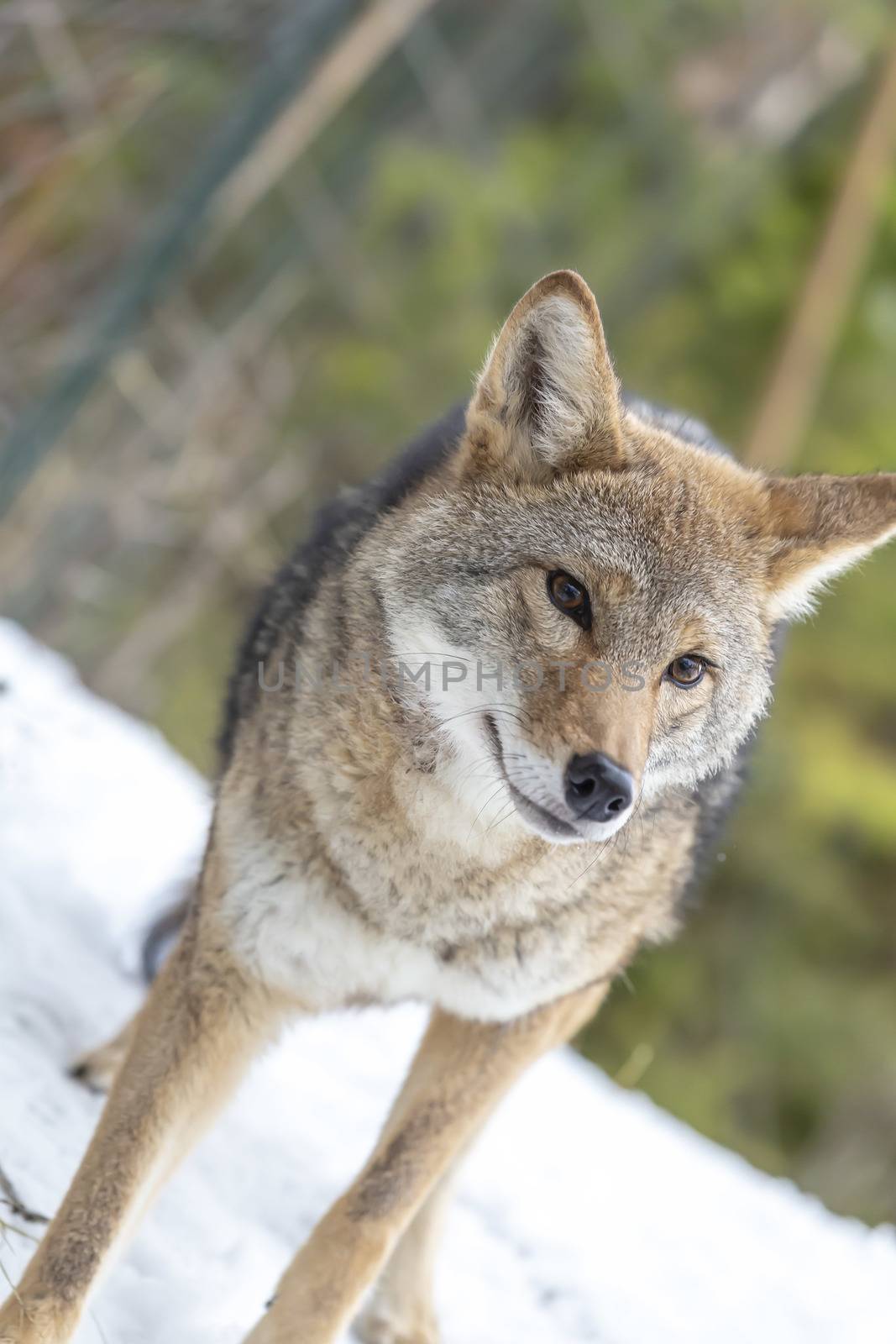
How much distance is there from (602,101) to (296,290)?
308cm

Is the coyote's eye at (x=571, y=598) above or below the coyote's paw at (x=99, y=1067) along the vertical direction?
above

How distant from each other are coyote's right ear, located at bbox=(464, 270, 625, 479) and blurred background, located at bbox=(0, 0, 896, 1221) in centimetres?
634

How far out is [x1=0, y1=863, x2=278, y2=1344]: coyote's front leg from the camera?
2.41 meters

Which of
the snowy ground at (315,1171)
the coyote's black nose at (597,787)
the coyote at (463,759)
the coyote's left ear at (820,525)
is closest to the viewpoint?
the coyote's black nose at (597,787)

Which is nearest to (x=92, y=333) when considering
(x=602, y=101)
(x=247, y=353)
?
(x=247, y=353)

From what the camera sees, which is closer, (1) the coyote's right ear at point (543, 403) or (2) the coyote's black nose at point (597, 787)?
(2) the coyote's black nose at point (597, 787)

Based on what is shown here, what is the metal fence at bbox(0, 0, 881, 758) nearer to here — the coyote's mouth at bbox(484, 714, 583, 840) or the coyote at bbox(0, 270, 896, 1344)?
the coyote at bbox(0, 270, 896, 1344)

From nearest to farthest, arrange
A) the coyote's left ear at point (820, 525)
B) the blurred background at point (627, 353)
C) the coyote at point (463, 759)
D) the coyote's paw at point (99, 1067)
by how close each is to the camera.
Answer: the coyote at point (463, 759), the coyote's left ear at point (820, 525), the coyote's paw at point (99, 1067), the blurred background at point (627, 353)

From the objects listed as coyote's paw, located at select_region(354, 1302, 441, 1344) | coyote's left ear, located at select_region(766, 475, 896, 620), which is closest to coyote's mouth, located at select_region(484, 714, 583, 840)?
coyote's left ear, located at select_region(766, 475, 896, 620)

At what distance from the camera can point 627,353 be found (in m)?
10.4

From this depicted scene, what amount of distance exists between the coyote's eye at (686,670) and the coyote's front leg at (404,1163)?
84cm

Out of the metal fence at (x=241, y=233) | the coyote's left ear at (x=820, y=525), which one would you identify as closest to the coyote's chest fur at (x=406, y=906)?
the coyote's left ear at (x=820, y=525)

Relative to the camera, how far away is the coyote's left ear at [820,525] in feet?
9.08

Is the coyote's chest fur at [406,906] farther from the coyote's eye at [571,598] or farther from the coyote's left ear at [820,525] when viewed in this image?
the coyote's left ear at [820,525]
